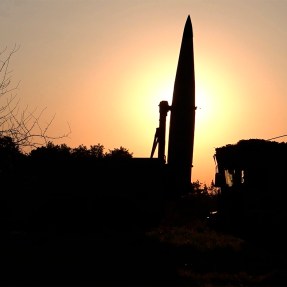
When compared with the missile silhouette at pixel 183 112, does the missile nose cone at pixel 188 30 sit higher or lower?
higher

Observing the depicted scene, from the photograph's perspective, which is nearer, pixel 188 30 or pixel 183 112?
pixel 188 30

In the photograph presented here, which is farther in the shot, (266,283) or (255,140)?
(255,140)

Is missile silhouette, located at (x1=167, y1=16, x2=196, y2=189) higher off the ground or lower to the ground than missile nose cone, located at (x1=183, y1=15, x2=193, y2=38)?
lower

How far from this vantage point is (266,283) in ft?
35.1

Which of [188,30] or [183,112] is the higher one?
[188,30]

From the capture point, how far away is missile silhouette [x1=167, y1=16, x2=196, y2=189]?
1463 inches

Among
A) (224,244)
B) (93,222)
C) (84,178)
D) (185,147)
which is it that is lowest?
(224,244)

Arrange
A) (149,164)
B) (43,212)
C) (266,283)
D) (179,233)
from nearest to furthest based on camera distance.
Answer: (266,283)
(179,233)
(43,212)
(149,164)

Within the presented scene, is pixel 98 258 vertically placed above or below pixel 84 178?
below

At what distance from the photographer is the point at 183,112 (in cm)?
3728

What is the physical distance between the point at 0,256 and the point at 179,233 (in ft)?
29.8

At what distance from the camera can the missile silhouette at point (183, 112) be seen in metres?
37.2

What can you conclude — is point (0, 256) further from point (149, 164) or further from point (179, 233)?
point (149, 164)

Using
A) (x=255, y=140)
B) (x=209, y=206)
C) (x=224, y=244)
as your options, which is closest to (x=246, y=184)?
(x=255, y=140)
